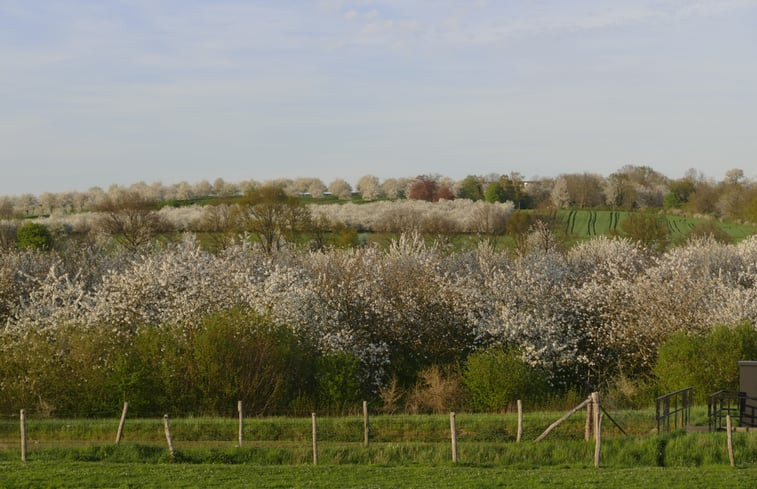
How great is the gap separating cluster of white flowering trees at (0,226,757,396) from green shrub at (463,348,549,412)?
227cm

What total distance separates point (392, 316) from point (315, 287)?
4.48 metres

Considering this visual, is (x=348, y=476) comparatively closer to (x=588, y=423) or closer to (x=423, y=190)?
(x=588, y=423)

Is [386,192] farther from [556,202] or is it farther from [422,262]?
[422,262]

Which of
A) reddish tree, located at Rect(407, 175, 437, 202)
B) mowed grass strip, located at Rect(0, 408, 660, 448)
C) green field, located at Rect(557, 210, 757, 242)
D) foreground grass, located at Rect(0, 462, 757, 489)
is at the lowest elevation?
mowed grass strip, located at Rect(0, 408, 660, 448)

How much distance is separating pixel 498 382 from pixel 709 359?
9.06 meters

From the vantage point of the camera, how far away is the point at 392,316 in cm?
4894

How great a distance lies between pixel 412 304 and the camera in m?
49.1

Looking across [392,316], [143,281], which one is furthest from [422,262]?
[143,281]

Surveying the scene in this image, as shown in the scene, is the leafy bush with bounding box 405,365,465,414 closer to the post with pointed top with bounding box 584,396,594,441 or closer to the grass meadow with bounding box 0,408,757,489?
the grass meadow with bounding box 0,408,757,489

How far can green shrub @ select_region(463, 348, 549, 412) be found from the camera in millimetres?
41062

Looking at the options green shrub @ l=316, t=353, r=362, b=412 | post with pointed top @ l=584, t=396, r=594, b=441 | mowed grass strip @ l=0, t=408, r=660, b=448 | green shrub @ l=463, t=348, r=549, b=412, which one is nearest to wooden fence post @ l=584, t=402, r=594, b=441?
post with pointed top @ l=584, t=396, r=594, b=441

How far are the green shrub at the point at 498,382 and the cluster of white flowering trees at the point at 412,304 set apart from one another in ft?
7.46

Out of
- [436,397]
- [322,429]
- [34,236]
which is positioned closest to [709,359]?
[436,397]

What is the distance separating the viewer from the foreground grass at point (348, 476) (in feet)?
67.9
